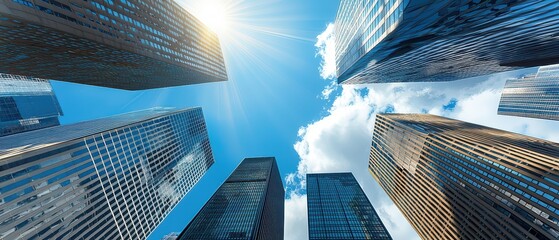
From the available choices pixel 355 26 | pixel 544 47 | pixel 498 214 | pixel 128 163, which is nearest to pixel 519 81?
pixel 544 47

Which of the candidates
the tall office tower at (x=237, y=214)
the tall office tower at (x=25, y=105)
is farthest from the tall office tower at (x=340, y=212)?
the tall office tower at (x=25, y=105)

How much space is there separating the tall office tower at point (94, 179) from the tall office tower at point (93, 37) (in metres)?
20.9

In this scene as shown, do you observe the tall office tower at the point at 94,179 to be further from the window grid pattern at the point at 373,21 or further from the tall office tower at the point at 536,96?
the tall office tower at the point at 536,96

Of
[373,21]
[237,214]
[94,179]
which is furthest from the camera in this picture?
[237,214]

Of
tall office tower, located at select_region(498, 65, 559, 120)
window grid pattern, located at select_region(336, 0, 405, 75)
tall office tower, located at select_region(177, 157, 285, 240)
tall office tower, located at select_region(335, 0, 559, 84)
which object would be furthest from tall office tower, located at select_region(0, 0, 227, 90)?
tall office tower, located at select_region(498, 65, 559, 120)

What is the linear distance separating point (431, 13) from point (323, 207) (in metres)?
121

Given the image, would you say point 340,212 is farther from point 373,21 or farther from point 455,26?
point 455,26

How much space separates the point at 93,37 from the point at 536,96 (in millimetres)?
274178

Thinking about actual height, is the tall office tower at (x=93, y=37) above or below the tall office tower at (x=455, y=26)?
above

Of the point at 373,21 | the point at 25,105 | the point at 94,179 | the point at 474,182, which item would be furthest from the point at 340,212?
the point at 25,105

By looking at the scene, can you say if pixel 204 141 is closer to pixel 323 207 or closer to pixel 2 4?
pixel 323 207

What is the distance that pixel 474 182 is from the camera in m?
54.1

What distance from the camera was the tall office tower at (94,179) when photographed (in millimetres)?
40438

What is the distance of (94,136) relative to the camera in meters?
59.9
